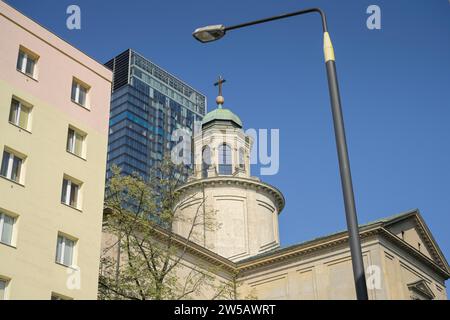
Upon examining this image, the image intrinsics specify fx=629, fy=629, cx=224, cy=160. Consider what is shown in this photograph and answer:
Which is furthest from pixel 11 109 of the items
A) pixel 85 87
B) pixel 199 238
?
pixel 199 238

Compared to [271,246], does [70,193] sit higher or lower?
lower

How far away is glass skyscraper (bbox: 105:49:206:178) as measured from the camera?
14975 centimetres

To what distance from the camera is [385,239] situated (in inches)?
1593

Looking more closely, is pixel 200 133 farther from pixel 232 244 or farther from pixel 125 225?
pixel 125 225

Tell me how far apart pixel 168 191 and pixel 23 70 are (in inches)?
318

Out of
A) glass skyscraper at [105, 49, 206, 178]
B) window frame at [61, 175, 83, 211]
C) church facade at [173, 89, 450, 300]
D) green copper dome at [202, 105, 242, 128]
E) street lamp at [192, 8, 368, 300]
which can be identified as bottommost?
street lamp at [192, 8, 368, 300]

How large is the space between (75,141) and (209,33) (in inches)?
625

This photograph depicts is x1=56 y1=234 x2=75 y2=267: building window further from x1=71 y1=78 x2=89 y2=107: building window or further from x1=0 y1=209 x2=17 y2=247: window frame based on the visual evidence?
x1=71 y1=78 x2=89 y2=107: building window

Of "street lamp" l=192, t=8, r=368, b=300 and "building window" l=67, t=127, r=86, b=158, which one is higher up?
"building window" l=67, t=127, r=86, b=158

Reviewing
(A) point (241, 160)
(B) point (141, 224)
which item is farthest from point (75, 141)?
(A) point (241, 160)

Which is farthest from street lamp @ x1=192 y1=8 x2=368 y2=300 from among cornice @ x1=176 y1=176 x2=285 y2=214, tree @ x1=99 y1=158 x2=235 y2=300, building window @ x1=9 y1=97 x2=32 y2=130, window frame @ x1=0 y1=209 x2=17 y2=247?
cornice @ x1=176 y1=176 x2=285 y2=214

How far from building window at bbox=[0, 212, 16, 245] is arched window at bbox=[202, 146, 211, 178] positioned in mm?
30811

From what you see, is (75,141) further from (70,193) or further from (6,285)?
(6,285)

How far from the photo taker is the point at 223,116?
56.4m
